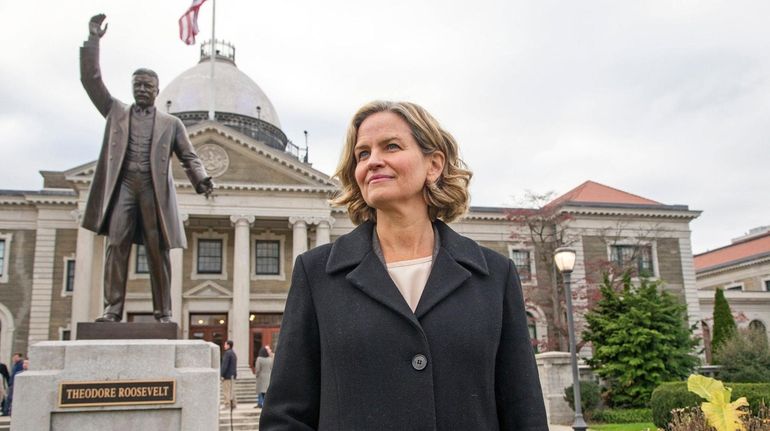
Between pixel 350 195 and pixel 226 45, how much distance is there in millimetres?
58988

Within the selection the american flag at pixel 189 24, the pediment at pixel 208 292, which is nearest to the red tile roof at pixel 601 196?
the pediment at pixel 208 292

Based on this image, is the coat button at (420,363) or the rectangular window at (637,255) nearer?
the coat button at (420,363)

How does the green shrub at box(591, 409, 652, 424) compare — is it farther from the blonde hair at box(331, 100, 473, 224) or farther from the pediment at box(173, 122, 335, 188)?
the pediment at box(173, 122, 335, 188)

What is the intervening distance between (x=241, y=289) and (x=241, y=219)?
375 cm

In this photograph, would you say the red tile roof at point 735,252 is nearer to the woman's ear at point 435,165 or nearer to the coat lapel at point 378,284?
the woman's ear at point 435,165

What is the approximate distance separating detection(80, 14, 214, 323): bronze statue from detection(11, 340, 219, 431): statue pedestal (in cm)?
78

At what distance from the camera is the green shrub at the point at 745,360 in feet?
72.7

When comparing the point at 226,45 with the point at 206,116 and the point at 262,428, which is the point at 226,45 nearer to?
the point at 206,116

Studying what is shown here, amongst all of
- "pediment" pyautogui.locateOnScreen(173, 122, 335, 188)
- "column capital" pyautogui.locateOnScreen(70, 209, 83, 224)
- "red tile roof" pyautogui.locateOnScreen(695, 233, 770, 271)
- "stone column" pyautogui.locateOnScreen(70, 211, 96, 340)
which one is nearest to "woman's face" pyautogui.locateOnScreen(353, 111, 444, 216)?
"pediment" pyautogui.locateOnScreen(173, 122, 335, 188)

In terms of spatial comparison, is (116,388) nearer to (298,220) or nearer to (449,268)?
(449,268)

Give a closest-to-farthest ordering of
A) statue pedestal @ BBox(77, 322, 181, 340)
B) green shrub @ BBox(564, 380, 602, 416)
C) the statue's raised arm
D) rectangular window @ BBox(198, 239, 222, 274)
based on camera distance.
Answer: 1. statue pedestal @ BBox(77, 322, 181, 340)
2. the statue's raised arm
3. green shrub @ BBox(564, 380, 602, 416)
4. rectangular window @ BBox(198, 239, 222, 274)

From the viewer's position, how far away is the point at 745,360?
23.0 meters

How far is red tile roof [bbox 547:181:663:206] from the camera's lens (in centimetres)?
4325

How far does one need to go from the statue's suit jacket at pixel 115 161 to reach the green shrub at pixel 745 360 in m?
21.1
